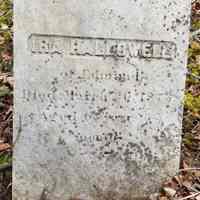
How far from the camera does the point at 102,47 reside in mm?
2762

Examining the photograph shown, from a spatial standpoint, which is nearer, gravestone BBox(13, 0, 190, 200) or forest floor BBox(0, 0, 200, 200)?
gravestone BBox(13, 0, 190, 200)

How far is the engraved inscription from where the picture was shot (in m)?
2.75

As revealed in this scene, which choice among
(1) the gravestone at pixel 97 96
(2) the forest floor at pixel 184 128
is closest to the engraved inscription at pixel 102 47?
(1) the gravestone at pixel 97 96

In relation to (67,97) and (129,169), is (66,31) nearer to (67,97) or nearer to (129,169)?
(67,97)

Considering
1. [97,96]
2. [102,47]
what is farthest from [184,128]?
[102,47]

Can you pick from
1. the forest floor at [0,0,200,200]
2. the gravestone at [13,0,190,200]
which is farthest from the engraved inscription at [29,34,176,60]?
the forest floor at [0,0,200,200]

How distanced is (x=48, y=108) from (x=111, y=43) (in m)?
0.49

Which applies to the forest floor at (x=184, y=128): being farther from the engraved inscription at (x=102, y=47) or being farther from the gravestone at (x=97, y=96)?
the engraved inscription at (x=102, y=47)

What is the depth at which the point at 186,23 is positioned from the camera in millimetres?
2727

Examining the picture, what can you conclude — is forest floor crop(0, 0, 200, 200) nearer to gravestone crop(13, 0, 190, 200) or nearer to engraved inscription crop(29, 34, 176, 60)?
gravestone crop(13, 0, 190, 200)

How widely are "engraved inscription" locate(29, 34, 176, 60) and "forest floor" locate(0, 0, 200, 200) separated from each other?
0.73 metres

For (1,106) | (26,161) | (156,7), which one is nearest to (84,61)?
(156,7)

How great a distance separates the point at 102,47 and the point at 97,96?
27 cm

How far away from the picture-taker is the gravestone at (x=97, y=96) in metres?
2.71
